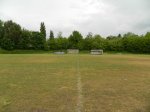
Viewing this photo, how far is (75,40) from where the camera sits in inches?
3477

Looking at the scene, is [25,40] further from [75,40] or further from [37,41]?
[75,40]

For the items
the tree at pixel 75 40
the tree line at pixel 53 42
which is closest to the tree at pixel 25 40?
the tree line at pixel 53 42

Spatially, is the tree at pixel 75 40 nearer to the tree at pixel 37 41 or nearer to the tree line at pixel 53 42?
the tree line at pixel 53 42

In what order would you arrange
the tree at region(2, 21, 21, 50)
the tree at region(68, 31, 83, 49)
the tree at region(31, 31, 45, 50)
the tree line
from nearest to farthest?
the tree at region(2, 21, 21, 50), the tree line, the tree at region(31, 31, 45, 50), the tree at region(68, 31, 83, 49)

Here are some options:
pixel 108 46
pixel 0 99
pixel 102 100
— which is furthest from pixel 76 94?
pixel 108 46

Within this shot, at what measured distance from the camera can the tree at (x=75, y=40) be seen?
85.7m

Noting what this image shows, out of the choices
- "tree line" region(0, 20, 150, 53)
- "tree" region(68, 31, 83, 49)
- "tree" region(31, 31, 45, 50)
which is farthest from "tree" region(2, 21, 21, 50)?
"tree" region(68, 31, 83, 49)

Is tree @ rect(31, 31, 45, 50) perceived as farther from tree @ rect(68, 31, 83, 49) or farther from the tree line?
tree @ rect(68, 31, 83, 49)

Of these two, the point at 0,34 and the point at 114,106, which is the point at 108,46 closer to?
the point at 0,34

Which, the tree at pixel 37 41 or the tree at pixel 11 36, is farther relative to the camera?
the tree at pixel 37 41

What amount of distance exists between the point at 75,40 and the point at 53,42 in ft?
30.9

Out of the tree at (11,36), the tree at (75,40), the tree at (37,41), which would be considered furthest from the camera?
the tree at (75,40)

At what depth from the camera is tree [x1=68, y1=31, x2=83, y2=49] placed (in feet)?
281

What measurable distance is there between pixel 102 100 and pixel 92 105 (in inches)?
29.7
